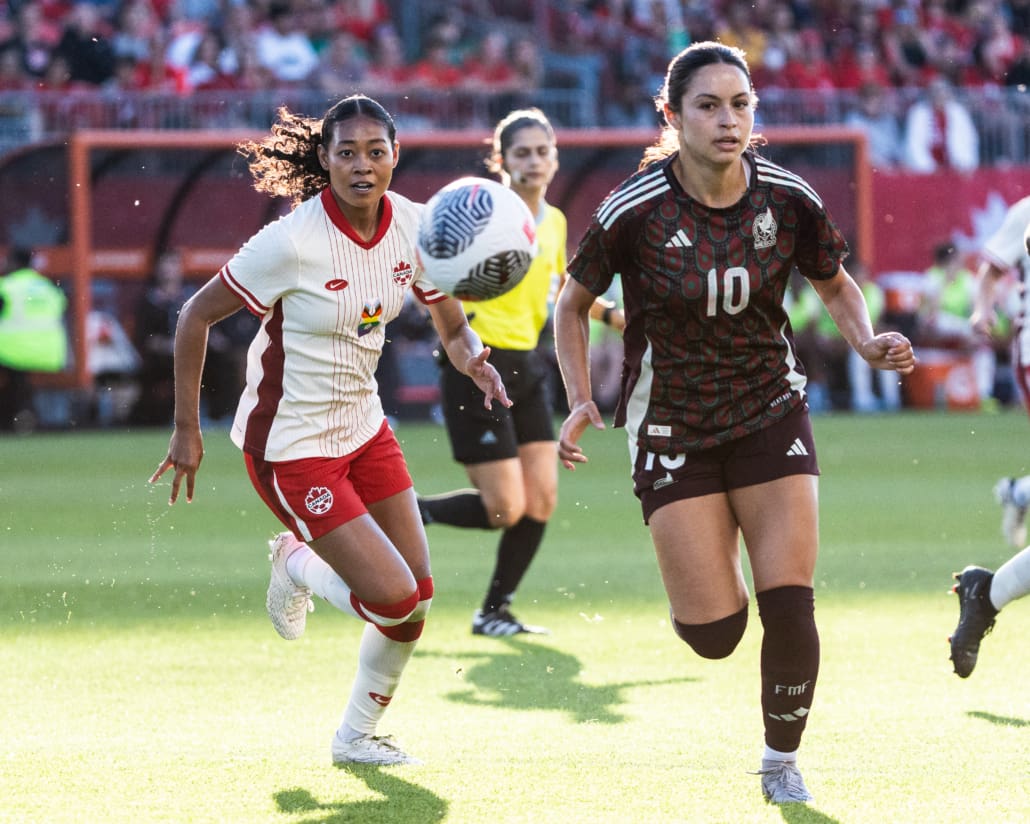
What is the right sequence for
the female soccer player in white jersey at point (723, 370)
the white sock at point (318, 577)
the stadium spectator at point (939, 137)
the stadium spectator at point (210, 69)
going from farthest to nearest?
1. the stadium spectator at point (939, 137)
2. the stadium spectator at point (210, 69)
3. the white sock at point (318, 577)
4. the female soccer player in white jersey at point (723, 370)

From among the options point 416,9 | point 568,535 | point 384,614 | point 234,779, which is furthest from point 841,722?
point 416,9

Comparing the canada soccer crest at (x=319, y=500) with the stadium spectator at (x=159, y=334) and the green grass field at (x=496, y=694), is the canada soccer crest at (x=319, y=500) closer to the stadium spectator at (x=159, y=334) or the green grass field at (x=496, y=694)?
the green grass field at (x=496, y=694)

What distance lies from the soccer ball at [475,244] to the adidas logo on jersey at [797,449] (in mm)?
1027

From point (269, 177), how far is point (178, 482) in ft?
3.62

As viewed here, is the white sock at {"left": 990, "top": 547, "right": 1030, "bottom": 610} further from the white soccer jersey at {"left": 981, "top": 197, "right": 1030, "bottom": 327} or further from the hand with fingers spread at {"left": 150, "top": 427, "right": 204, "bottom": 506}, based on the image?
the hand with fingers spread at {"left": 150, "top": 427, "right": 204, "bottom": 506}

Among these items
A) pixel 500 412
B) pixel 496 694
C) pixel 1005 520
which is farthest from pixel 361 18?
pixel 496 694

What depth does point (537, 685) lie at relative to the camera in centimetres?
691

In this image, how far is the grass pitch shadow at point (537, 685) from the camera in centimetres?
645

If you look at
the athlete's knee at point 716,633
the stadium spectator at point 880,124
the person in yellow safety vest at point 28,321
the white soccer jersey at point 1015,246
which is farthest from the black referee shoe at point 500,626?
the stadium spectator at point 880,124

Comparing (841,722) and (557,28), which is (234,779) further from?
(557,28)

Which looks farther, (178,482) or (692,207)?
(178,482)

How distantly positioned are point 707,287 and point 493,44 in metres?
17.8

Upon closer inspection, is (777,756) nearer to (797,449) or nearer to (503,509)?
(797,449)

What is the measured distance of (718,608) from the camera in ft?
17.0
